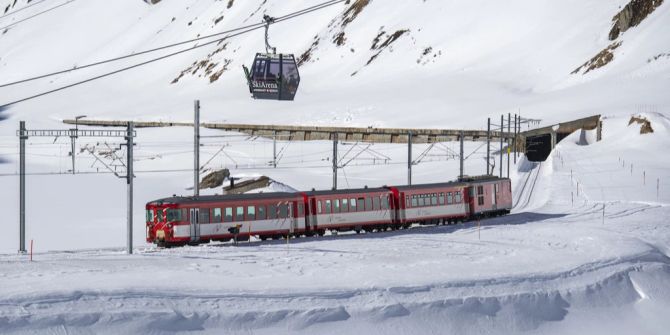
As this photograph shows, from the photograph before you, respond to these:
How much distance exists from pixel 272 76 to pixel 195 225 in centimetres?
759

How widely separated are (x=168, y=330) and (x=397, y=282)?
26.3ft

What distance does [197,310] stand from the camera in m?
25.9

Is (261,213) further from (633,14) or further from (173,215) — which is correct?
(633,14)

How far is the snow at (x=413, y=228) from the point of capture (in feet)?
88.4

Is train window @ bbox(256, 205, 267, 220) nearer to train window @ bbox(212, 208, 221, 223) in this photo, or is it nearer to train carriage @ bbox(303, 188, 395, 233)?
train window @ bbox(212, 208, 221, 223)

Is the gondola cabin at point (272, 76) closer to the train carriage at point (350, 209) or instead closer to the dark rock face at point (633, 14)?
the train carriage at point (350, 209)

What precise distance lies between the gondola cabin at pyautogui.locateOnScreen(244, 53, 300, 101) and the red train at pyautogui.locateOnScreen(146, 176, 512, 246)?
15.6ft

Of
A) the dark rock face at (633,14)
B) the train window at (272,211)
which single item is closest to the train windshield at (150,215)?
the train window at (272,211)

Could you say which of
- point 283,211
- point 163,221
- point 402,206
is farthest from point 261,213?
point 402,206

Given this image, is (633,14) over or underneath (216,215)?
over

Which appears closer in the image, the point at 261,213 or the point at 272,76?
Result: the point at 261,213

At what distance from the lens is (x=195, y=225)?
123 feet

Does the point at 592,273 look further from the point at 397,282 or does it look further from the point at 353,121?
the point at 353,121

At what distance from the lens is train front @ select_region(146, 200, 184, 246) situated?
122 ft
